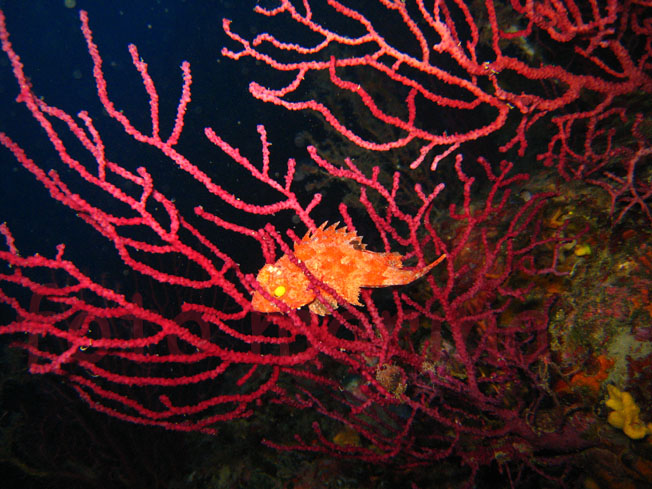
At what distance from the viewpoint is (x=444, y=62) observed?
9164 mm

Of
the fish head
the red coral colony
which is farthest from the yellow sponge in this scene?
the fish head

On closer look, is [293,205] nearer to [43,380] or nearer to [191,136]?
[43,380]

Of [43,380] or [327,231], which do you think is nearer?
[327,231]

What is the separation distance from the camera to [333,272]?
10.5 ft

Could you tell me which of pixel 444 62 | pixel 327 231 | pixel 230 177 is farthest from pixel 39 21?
pixel 327 231

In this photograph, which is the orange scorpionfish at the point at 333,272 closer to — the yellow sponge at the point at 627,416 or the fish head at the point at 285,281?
the fish head at the point at 285,281

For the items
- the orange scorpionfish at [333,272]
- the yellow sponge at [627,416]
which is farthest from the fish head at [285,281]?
the yellow sponge at [627,416]

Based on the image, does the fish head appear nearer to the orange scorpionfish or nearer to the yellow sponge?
the orange scorpionfish

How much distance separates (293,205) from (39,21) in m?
82.2

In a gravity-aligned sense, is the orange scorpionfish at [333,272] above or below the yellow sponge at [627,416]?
above

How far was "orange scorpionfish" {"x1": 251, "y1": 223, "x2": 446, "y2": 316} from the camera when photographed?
3133 mm

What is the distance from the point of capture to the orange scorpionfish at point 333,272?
123 inches

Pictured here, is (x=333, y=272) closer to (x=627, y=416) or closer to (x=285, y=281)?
(x=285, y=281)

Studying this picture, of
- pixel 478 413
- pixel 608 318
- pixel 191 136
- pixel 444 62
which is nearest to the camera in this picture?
pixel 608 318
